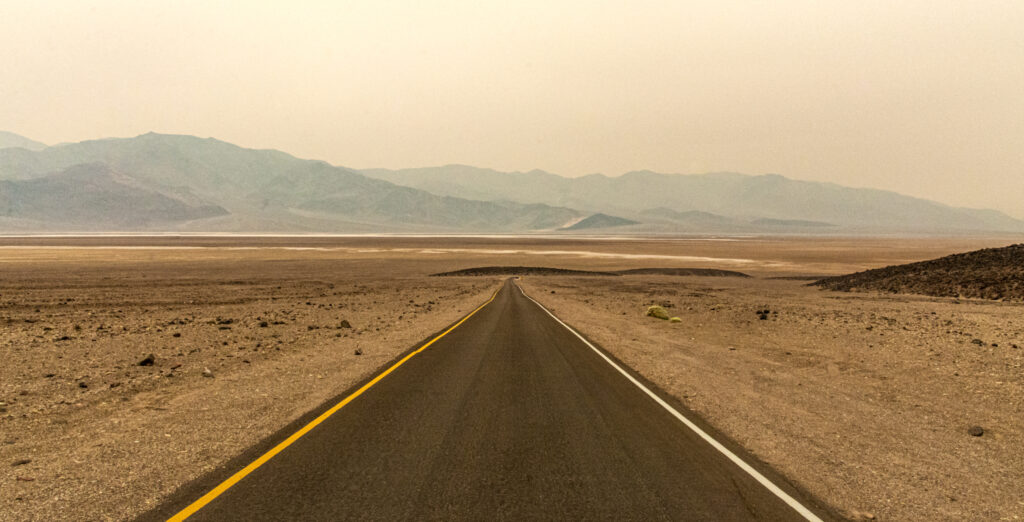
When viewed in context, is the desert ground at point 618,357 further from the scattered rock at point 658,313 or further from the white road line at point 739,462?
the scattered rock at point 658,313

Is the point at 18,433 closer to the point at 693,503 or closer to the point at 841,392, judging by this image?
the point at 693,503

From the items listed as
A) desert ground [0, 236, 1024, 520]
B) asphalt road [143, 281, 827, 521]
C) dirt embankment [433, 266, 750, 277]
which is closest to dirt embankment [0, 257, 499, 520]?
desert ground [0, 236, 1024, 520]

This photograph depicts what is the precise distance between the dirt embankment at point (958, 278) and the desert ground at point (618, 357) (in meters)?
5.15

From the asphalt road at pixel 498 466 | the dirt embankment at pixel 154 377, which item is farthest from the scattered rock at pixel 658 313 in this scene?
the asphalt road at pixel 498 466

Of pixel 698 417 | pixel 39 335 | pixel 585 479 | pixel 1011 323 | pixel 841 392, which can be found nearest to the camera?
pixel 585 479

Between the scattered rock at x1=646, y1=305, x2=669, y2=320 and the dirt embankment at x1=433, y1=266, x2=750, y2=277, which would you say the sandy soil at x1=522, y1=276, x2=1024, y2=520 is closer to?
the scattered rock at x1=646, y1=305, x2=669, y2=320

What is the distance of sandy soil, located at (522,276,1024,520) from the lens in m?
6.93

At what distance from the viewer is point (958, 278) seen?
41.9m

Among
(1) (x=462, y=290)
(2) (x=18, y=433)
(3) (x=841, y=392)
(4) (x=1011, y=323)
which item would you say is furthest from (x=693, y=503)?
(1) (x=462, y=290)

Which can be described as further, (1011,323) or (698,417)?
(1011,323)

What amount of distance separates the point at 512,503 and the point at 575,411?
3.97m

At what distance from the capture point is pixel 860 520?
5.86 m

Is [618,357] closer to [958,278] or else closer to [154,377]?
[154,377]

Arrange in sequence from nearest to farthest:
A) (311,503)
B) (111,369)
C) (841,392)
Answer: (311,503) < (841,392) < (111,369)
